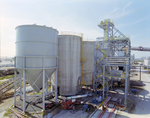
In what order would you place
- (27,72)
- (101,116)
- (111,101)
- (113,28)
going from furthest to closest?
(113,28) < (111,101) < (27,72) < (101,116)

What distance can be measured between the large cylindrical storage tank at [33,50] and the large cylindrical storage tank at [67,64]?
5.02 m

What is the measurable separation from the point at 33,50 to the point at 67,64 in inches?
282

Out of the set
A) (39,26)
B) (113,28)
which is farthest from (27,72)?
(113,28)

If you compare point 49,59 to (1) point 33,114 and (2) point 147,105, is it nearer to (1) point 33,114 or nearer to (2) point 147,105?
(1) point 33,114

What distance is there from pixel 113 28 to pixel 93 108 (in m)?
13.9

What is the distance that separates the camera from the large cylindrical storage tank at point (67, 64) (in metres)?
18.0

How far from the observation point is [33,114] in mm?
11781

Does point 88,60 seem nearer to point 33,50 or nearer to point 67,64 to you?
point 67,64

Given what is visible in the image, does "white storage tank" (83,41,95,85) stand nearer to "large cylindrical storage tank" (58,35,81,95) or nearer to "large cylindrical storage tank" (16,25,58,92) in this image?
"large cylindrical storage tank" (58,35,81,95)

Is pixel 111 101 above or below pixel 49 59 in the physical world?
below

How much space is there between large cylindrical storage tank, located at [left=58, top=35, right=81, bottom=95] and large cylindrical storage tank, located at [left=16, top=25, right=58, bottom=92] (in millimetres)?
5021

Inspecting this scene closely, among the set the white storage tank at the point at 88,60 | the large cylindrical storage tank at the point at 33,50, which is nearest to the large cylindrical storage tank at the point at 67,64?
the large cylindrical storage tank at the point at 33,50

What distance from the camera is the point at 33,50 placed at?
1217 centimetres

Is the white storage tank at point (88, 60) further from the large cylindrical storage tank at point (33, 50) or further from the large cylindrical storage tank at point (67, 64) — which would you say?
the large cylindrical storage tank at point (33, 50)
